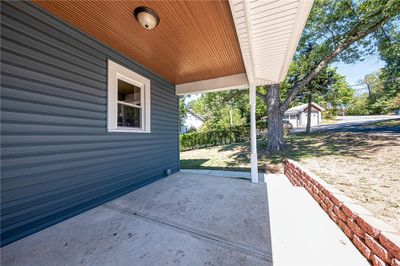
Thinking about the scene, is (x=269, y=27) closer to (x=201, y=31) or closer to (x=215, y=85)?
(x=201, y=31)

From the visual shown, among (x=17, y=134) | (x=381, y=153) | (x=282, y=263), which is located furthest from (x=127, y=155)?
(x=381, y=153)

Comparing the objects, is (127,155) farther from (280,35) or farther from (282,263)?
(280,35)

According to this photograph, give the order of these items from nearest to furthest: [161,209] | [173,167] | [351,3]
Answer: [161,209] < [173,167] < [351,3]

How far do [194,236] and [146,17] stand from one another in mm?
2754

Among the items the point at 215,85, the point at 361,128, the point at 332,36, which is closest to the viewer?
the point at 215,85

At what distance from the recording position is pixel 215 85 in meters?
4.43

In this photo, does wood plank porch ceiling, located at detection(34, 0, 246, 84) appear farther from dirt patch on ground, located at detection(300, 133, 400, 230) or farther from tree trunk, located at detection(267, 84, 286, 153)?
tree trunk, located at detection(267, 84, 286, 153)

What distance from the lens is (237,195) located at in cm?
316

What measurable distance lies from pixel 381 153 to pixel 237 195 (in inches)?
211

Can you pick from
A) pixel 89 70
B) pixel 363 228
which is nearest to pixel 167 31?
pixel 89 70

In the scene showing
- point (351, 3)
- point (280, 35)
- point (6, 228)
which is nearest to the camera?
point (6, 228)

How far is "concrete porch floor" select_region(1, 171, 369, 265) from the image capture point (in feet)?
5.19

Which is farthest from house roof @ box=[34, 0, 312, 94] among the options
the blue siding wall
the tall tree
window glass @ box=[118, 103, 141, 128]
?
the tall tree

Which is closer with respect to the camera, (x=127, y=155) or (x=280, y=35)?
(x=280, y=35)
